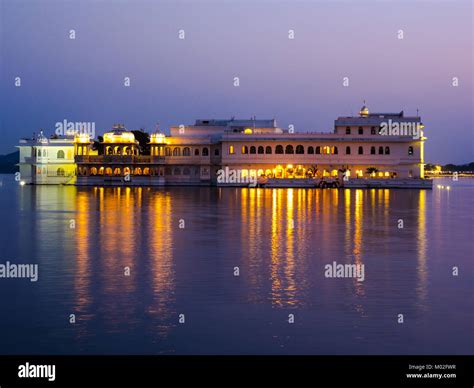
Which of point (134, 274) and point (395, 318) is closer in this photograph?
point (395, 318)

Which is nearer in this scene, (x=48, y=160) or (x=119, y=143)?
(x=119, y=143)

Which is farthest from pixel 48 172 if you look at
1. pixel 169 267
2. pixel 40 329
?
pixel 40 329

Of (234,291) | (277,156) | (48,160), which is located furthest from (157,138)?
(234,291)

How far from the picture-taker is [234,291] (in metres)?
13.4

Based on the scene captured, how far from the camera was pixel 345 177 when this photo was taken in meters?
71.5

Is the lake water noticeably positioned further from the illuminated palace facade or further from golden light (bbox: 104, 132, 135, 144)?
golden light (bbox: 104, 132, 135, 144)

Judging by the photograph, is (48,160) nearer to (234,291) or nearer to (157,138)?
(157,138)

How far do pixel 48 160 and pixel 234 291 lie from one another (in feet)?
222

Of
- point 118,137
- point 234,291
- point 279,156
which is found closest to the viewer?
point 234,291

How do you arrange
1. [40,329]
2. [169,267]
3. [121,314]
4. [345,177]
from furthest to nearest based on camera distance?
[345,177] < [169,267] < [121,314] < [40,329]
